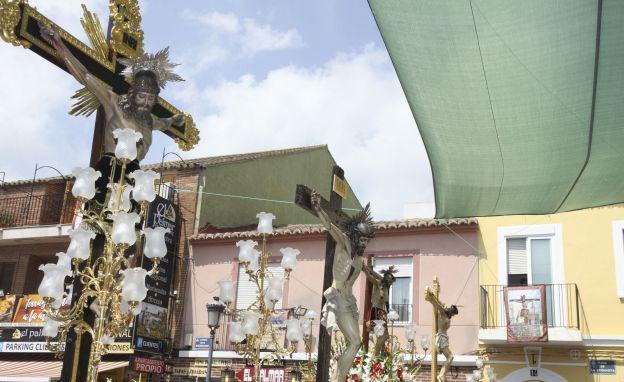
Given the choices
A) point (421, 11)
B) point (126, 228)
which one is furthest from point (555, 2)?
point (126, 228)

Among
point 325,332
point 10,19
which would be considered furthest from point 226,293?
point 10,19

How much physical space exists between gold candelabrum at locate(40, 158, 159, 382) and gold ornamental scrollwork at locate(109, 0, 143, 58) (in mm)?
1180

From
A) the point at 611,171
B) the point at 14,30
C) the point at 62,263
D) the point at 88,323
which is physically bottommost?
the point at 88,323

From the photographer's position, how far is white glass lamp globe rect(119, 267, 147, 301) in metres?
4.99

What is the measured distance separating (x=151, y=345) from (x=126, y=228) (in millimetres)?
15136

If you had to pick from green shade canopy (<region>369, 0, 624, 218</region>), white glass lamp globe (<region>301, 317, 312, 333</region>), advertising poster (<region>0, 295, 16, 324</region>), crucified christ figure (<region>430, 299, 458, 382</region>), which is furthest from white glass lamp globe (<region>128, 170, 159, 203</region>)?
advertising poster (<region>0, 295, 16, 324</region>)

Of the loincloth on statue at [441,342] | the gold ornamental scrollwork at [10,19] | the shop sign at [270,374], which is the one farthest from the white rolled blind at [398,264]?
the gold ornamental scrollwork at [10,19]

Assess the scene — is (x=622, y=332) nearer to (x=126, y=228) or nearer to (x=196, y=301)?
(x=196, y=301)

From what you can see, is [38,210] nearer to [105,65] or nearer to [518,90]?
[105,65]

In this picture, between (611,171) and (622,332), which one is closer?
(611,171)

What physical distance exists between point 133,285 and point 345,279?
1.87 meters

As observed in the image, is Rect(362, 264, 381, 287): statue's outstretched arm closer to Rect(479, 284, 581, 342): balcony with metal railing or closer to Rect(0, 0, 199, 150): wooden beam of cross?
Rect(0, 0, 199, 150): wooden beam of cross

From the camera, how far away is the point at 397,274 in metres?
18.7

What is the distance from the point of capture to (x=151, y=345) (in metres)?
19.3
